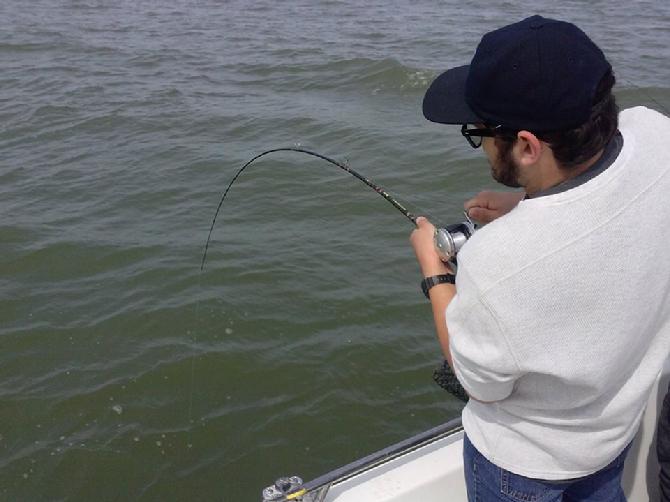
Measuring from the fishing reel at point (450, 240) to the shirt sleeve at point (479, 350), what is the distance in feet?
0.95

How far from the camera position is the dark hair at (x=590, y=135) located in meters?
1.33

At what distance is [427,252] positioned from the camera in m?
1.73

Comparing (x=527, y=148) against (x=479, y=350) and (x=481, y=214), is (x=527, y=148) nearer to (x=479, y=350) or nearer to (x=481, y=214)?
(x=479, y=350)

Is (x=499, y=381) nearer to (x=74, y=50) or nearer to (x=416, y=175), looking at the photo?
(x=416, y=175)

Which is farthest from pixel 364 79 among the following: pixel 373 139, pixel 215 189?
pixel 215 189

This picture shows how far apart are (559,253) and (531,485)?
634 mm

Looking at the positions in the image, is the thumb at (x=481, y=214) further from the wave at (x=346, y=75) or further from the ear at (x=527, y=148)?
the wave at (x=346, y=75)

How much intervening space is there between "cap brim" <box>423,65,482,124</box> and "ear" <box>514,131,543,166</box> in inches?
4.0

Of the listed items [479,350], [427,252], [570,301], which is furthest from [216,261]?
[570,301]

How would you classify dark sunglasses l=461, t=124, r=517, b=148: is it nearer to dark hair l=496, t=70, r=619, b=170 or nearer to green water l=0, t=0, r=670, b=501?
dark hair l=496, t=70, r=619, b=170

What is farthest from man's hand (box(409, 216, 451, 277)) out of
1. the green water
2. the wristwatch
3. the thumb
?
the green water

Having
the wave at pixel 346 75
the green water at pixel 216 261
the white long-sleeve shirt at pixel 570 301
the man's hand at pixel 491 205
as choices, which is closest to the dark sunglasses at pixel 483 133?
the white long-sleeve shirt at pixel 570 301

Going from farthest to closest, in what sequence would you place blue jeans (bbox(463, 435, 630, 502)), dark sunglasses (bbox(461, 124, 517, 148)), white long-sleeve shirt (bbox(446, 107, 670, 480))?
blue jeans (bbox(463, 435, 630, 502)) → dark sunglasses (bbox(461, 124, 517, 148)) → white long-sleeve shirt (bbox(446, 107, 670, 480))

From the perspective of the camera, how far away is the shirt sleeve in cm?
130
